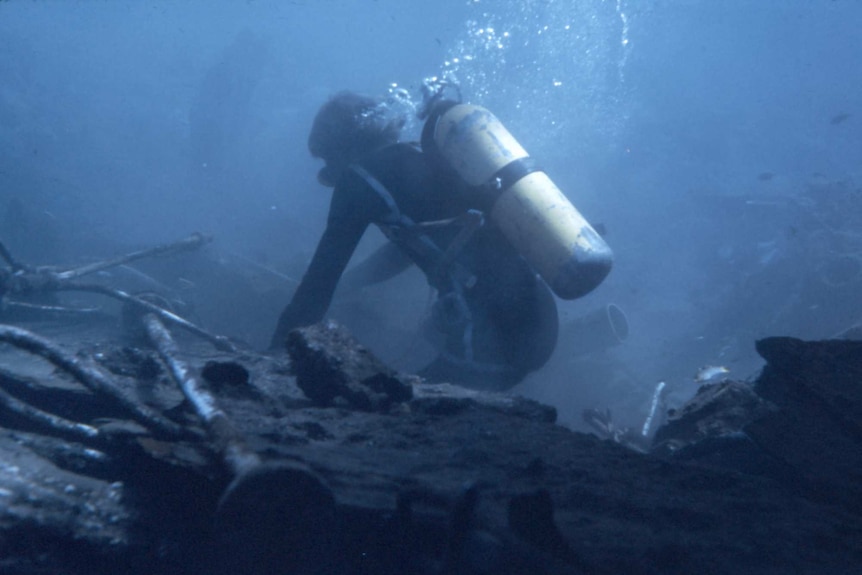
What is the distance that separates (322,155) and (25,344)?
3.15 m

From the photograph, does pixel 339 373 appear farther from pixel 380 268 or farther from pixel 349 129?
pixel 380 268

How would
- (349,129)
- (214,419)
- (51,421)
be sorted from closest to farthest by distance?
(214,419) → (51,421) → (349,129)

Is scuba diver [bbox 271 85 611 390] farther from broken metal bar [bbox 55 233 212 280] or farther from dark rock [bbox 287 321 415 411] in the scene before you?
broken metal bar [bbox 55 233 212 280]

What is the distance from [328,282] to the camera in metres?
4.38

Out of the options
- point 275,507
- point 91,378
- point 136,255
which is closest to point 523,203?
point 91,378

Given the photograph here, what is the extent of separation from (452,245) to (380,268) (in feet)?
10.2

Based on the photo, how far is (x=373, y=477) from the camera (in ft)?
6.64

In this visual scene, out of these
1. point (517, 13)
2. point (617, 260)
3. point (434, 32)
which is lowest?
point (617, 260)

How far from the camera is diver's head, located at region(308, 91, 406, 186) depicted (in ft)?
16.4

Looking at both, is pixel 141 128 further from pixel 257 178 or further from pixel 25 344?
pixel 25 344

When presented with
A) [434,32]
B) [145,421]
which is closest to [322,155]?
[145,421]

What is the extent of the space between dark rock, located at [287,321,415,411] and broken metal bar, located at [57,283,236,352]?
2209 mm

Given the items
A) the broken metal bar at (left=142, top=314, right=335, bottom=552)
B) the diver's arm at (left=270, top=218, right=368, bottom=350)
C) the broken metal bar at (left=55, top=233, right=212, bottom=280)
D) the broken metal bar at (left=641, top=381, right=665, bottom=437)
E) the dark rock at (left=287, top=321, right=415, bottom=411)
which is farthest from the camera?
the broken metal bar at (left=641, top=381, right=665, bottom=437)

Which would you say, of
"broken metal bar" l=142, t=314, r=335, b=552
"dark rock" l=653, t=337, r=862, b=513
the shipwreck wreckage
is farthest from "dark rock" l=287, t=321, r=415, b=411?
"dark rock" l=653, t=337, r=862, b=513
